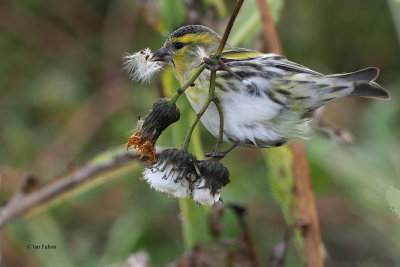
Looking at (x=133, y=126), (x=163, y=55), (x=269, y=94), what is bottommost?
(x=269, y=94)

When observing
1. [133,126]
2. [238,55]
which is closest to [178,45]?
[238,55]

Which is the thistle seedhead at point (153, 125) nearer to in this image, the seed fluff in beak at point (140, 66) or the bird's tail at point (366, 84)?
the seed fluff in beak at point (140, 66)

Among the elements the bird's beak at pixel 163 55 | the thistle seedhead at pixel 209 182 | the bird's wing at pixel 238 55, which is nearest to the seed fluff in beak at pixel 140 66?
the bird's beak at pixel 163 55

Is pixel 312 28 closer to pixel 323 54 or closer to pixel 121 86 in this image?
pixel 323 54

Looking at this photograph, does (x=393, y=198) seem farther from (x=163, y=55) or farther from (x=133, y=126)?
(x=133, y=126)

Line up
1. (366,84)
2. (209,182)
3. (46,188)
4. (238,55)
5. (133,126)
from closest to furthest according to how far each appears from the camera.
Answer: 1. (209,182)
2. (366,84)
3. (238,55)
4. (46,188)
5. (133,126)

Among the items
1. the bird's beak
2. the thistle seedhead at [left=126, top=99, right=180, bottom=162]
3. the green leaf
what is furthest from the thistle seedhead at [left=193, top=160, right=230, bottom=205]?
the bird's beak

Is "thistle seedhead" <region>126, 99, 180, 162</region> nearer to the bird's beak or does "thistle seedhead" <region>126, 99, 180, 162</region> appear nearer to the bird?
the bird
